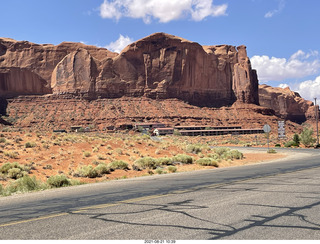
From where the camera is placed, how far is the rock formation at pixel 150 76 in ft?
393

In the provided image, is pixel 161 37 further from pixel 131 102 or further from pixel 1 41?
pixel 1 41

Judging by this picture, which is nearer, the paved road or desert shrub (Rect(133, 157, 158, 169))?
the paved road

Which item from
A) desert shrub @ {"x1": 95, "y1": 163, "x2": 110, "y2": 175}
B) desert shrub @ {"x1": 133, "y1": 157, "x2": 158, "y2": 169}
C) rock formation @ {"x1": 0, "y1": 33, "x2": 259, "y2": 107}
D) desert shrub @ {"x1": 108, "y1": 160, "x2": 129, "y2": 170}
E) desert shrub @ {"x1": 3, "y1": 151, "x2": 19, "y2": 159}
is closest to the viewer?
desert shrub @ {"x1": 95, "y1": 163, "x2": 110, "y2": 175}

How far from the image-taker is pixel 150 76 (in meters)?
125

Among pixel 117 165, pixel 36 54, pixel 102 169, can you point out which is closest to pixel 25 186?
pixel 102 169

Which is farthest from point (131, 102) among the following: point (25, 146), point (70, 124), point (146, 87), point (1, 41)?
point (25, 146)

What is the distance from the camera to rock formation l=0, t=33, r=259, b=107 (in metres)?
120

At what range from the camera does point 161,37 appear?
428 ft

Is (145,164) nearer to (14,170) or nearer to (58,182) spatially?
(14,170)

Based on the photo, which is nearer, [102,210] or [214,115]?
[102,210]

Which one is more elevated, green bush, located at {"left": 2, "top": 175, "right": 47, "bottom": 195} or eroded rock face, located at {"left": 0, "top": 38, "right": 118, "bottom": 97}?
eroded rock face, located at {"left": 0, "top": 38, "right": 118, "bottom": 97}

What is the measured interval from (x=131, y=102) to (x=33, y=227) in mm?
109254

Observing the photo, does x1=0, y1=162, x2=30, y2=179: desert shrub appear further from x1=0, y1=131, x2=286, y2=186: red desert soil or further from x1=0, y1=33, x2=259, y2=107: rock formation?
x1=0, y1=33, x2=259, y2=107: rock formation

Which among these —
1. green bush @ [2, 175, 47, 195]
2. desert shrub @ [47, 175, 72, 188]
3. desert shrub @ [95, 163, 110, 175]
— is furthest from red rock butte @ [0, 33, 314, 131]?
green bush @ [2, 175, 47, 195]
